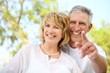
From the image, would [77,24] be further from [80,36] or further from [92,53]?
[92,53]

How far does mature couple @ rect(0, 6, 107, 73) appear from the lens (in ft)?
4.92

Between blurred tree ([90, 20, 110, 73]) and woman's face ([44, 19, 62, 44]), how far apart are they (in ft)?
21.4

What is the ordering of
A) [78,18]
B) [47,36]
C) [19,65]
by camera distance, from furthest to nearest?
1. [78,18]
2. [47,36]
3. [19,65]

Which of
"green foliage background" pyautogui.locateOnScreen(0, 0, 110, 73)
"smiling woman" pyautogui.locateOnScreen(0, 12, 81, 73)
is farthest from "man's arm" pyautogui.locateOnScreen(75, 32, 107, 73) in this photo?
"green foliage background" pyautogui.locateOnScreen(0, 0, 110, 73)

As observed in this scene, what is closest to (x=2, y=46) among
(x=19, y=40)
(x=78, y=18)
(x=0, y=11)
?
(x=19, y=40)

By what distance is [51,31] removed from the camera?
1603mm

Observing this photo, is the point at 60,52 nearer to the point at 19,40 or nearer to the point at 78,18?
the point at 78,18

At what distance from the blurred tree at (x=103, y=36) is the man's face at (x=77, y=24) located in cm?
629

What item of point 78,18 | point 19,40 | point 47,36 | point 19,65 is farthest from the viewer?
point 19,40

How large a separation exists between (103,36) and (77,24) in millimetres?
6818

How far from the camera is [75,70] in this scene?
1.61m

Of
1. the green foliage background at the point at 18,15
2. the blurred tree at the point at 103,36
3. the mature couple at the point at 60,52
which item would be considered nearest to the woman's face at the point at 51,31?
the mature couple at the point at 60,52

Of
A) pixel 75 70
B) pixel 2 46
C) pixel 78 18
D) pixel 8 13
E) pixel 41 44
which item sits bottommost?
pixel 2 46

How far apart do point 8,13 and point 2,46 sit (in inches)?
31.1
